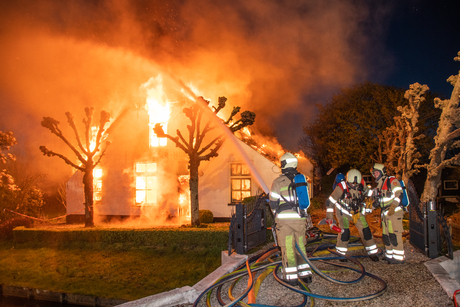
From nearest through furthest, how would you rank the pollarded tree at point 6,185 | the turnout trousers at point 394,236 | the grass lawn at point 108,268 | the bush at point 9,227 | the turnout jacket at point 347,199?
1. the turnout trousers at point 394,236
2. the turnout jacket at point 347,199
3. the grass lawn at point 108,268
4. the bush at point 9,227
5. the pollarded tree at point 6,185

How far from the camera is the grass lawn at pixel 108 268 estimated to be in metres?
7.21

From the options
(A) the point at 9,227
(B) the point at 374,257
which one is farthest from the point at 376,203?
(A) the point at 9,227

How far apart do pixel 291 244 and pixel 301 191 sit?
2.82 ft

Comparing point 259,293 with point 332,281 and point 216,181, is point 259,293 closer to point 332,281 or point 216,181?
point 332,281

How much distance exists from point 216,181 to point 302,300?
10.4 m

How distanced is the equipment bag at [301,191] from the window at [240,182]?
9448 millimetres

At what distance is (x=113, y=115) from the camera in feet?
52.3

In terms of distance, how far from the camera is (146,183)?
15406 millimetres

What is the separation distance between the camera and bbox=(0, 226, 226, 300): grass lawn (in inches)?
284

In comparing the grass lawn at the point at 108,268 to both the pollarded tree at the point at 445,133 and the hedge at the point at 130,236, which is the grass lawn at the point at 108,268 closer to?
the hedge at the point at 130,236

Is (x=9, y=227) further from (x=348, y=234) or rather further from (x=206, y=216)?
(x=348, y=234)

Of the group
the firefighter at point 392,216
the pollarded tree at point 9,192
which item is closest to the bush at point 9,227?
the pollarded tree at point 9,192

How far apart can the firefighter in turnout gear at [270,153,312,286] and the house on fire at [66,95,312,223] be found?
8.89 m

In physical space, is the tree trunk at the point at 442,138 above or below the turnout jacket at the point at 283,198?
above
